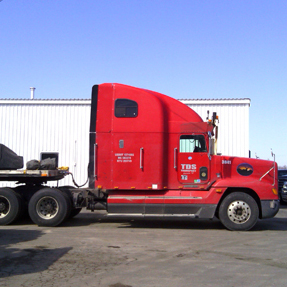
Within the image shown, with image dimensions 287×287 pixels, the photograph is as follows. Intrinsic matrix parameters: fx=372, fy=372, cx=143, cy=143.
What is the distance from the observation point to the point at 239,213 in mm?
10422

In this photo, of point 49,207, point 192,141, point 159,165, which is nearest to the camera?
point 159,165

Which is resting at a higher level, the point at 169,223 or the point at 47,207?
the point at 47,207

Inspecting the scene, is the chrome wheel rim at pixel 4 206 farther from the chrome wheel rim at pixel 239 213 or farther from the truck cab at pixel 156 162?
the chrome wheel rim at pixel 239 213

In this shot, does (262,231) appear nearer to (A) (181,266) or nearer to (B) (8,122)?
(A) (181,266)

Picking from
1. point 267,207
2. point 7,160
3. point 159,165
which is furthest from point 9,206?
point 267,207

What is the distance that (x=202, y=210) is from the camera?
10.5 m

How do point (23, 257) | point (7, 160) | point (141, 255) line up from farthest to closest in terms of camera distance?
1. point (7, 160)
2. point (141, 255)
3. point (23, 257)

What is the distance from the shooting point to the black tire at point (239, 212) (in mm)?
10352

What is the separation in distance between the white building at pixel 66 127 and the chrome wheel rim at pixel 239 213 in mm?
8306

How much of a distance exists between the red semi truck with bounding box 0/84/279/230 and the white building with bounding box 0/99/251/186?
786 cm

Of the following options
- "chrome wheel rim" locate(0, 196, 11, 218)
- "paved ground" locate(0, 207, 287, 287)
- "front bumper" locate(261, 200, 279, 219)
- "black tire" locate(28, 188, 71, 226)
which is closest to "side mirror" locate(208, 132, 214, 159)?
"front bumper" locate(261, 200, 279, 219)

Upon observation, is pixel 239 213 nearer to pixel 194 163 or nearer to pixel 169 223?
pixel 194 163

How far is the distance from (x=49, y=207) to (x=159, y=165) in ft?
11.5

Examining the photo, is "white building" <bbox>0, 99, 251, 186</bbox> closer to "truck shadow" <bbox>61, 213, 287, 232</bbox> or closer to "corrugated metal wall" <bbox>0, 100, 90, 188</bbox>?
"corrugated metal wall" <bbox>0, 100, 90, 188</bbox>
